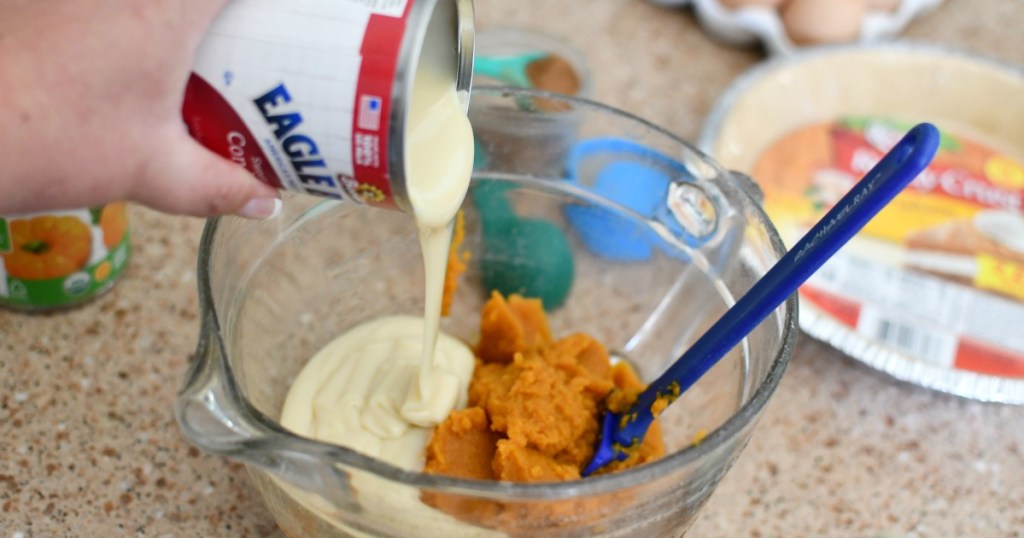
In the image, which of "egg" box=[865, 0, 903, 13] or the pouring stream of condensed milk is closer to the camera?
the pouring stream of condensed milk

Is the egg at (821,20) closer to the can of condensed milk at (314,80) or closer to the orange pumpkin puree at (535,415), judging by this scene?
the orange pumpkin puree at (535,415)

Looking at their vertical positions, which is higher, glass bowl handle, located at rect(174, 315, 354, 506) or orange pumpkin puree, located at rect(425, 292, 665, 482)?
glass bowl handle, located at rect(174, 315, 354, 506)

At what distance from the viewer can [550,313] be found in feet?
3.11

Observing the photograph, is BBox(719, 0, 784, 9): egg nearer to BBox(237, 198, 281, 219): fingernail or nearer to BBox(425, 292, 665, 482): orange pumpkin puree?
BBox(425, 292, 665, 482): orange pumpkin puree

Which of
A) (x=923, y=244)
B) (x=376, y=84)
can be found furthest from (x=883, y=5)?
(x=376, y=84)

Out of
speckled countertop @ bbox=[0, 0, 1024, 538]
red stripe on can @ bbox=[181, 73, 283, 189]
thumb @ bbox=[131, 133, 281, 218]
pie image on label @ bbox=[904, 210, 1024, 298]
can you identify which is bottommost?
pie image on label @ bbox=[904, 210, 1024, 298]

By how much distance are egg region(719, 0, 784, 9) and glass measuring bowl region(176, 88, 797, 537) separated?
0.53 m

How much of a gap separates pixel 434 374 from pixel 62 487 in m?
0.30

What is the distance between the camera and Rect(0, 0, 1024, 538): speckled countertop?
30.1 inches

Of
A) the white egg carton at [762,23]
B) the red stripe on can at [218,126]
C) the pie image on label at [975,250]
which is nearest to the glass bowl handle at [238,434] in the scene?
the red stripe on can at [218,126]

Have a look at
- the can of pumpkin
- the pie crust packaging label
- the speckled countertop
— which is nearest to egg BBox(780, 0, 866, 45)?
the pie crust packaging label

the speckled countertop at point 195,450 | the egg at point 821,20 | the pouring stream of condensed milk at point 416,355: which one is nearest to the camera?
the pouring stream of condensed milk at point 416,355

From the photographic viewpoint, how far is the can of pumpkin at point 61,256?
0.80 m

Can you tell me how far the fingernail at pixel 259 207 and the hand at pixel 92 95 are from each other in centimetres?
5
